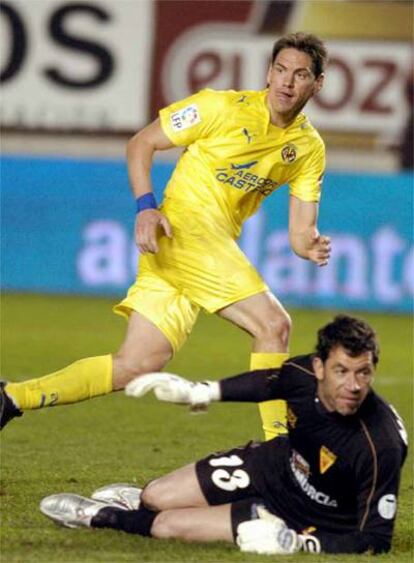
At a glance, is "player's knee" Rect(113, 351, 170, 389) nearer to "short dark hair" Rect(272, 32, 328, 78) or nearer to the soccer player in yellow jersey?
the soccer player in yellow jersey

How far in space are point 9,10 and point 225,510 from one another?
14.3 meters

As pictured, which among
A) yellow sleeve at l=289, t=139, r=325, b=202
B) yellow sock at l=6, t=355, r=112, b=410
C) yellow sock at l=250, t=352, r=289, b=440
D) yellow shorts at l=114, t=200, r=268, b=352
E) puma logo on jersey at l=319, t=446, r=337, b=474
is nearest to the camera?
puma logo on jersey at l=319, t=446, r=337, b=474

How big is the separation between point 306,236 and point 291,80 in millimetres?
780

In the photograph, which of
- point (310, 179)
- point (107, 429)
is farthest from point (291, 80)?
point (107, 429)

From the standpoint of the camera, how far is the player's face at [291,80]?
Answer: 7824 mm

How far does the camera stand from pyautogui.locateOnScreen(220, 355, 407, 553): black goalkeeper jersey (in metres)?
6.31

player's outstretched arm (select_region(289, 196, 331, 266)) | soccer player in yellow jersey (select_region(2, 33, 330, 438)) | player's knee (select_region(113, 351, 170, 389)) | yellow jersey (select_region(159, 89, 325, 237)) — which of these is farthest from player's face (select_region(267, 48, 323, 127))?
player's knee (select_region(113, 351, 170, 389))

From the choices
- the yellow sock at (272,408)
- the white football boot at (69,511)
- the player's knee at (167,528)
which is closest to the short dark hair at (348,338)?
the player's knee at (167,528)

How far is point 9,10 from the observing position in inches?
795

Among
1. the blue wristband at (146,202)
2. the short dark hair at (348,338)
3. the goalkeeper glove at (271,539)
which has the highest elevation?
the blue wristband at (146,202)

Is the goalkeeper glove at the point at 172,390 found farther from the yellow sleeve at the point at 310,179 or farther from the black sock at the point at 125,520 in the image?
the yellow sleeve at the point at 310,179

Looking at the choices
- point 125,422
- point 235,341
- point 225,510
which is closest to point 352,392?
point 225,510

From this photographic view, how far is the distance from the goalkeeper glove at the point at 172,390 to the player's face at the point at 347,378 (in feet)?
1.51

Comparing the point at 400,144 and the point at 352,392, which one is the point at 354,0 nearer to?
the point at 400,144
